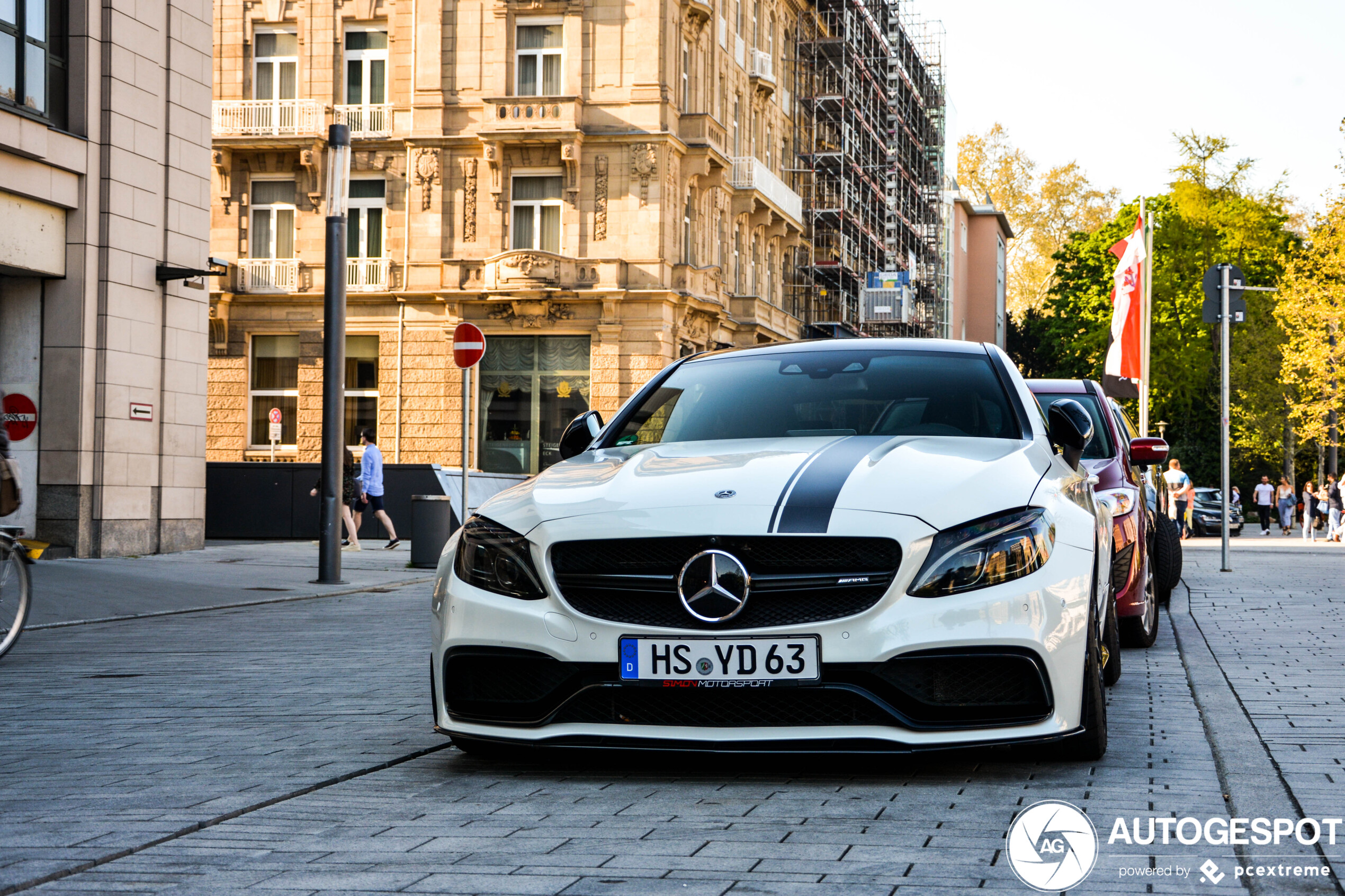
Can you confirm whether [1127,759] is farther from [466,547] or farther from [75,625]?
[75,625]

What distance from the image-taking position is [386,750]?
5.42 meters

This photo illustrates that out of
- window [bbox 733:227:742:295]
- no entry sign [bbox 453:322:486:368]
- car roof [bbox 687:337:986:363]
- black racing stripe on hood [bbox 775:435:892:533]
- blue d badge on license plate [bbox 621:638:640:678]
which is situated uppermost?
window [bbox 733:227:742:295]

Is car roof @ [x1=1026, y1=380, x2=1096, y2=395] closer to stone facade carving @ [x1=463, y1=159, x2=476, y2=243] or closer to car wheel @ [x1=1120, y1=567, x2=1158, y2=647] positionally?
car wheel @ [x1=1120, y1=567, x2=1158, y2=647]

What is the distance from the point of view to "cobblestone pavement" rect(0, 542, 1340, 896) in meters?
3.55

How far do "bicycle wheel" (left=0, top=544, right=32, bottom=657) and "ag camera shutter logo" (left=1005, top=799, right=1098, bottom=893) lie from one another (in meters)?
5.91

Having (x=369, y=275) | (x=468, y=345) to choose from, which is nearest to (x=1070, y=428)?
(x=468, y=345)

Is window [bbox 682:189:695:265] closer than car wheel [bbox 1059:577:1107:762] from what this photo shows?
No

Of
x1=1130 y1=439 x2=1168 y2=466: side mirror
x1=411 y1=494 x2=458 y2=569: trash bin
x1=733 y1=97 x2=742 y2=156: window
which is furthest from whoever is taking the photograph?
x1=733 y1=97 x2=742 y2=156: window

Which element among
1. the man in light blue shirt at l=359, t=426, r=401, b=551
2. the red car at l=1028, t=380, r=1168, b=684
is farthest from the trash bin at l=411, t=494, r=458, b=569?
the red car at l=1028, t=380, r=1168, b=684

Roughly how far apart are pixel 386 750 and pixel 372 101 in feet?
108

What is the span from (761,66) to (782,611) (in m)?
40.7

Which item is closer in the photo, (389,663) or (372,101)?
(389,663)

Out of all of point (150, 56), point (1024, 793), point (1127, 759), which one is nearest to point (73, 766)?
point (1024, 793)

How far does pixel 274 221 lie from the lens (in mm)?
36812
